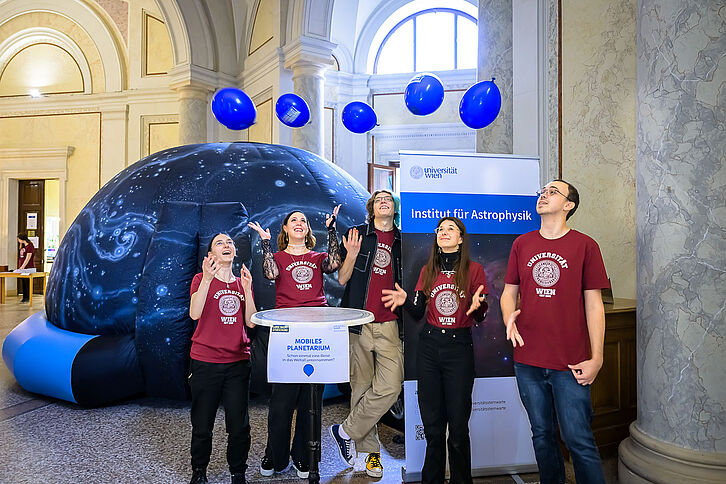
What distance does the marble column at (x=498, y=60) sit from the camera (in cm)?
566

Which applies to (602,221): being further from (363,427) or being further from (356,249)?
(363,427)

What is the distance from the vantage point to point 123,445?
3.81m

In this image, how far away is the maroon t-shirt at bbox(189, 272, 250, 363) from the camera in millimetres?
3057

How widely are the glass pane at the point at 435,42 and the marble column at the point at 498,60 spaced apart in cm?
851

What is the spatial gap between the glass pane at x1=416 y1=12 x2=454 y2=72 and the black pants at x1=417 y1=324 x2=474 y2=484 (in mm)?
12310

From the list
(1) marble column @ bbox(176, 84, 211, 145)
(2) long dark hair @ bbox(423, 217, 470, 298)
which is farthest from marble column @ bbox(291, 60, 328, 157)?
(2) long dark hair @ bbox(423, 217, 470, 298)

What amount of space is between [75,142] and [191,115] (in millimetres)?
3875

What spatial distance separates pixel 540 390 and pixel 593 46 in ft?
10.3

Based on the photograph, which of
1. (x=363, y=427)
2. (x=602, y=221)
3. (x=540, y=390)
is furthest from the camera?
(x=602, y=221)

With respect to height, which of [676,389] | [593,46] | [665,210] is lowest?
[676,389]

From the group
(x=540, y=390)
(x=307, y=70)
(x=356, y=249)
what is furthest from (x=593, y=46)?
(x=307, y=70)

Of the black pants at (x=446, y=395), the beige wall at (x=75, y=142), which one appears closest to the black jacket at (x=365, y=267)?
the black pants at (x=446, y=395)

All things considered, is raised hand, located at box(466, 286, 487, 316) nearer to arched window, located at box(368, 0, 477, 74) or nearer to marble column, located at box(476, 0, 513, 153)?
marble column, located at box(476, 0, 513, 153)

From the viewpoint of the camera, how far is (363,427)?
11.1 ft
